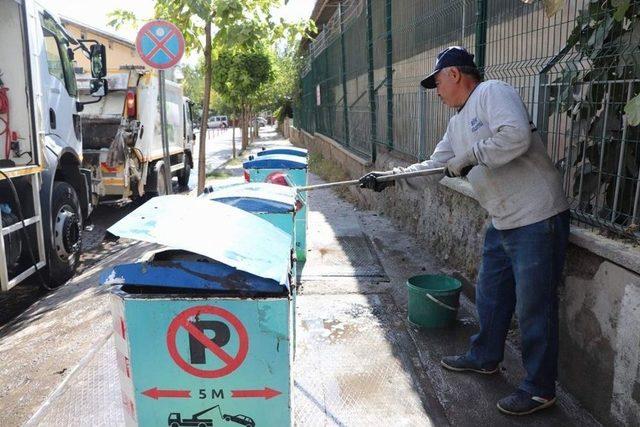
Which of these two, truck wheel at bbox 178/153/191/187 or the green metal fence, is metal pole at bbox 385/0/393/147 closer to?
the green metal fence

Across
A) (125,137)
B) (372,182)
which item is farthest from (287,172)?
(125,137)

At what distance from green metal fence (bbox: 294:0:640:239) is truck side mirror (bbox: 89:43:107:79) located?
3.59 meters

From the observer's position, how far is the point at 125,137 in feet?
27.3

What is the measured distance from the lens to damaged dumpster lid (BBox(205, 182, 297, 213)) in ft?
11.3

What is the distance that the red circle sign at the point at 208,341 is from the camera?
6.82ft

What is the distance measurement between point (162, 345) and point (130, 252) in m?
4.77

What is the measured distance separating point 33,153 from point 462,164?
3.71 metres

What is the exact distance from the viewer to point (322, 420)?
292 cm

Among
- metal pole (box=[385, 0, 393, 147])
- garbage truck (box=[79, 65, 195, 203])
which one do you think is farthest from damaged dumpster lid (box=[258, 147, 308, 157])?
garbage truck (box=[79, 65, 195, 203])

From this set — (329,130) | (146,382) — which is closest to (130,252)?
(146,382)

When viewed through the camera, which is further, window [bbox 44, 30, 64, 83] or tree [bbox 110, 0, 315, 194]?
tree [bbox 110, 0, 315, 194]

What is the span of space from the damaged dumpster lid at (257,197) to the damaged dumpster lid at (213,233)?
92 cm

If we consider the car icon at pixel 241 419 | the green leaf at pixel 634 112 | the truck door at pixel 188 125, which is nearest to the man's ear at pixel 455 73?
the green leaf at pixel 634 112

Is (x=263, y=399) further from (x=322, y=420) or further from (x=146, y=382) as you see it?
(x=322, y=420)
